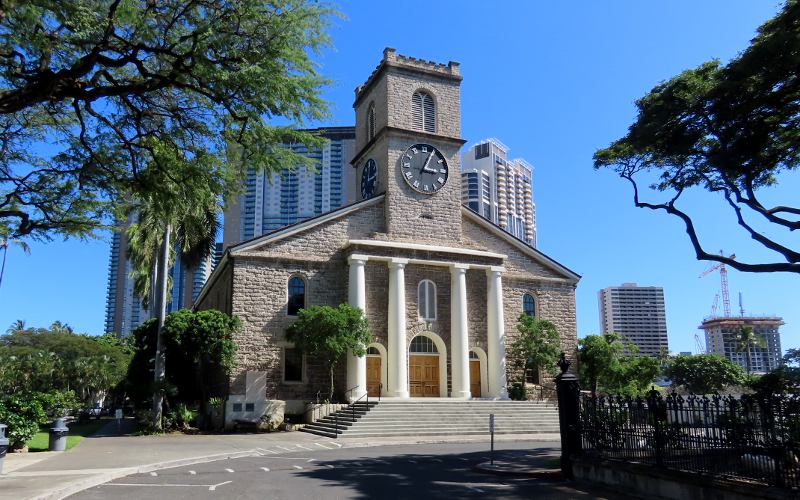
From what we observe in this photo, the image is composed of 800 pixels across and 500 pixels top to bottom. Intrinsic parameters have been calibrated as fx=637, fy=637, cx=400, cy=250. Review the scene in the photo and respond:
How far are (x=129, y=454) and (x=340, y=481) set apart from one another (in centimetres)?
854

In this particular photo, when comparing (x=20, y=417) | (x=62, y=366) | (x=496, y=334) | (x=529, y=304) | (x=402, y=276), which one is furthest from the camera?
(x=62, y=366)

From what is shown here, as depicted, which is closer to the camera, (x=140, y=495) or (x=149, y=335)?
(x=140, y=495)

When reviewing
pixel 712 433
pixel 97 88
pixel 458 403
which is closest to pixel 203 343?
pixel 458 403

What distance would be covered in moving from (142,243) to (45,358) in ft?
81.8

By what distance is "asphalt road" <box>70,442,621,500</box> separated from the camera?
1217 cm

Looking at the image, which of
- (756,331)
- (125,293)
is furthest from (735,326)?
(125,293)

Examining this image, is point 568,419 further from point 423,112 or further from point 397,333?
point 423,112

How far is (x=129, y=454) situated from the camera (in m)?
19.0

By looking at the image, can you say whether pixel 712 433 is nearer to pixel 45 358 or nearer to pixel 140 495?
pixel 140 495

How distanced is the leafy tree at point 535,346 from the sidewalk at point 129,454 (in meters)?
7.59

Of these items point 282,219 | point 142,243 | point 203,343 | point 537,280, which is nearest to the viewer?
point 203,343

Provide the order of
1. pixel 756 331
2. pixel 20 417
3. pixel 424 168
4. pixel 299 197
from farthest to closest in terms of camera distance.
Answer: pixel 756 331 < pixel 299 197 < pixel 424 168 < pixel 20 417

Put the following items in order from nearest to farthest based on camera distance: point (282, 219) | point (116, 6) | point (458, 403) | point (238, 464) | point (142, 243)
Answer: point (116, 6) → point (238, 464) → point (458, 403) → point (142, 243) → point (282, 219)

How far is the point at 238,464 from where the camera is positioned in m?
17.0
